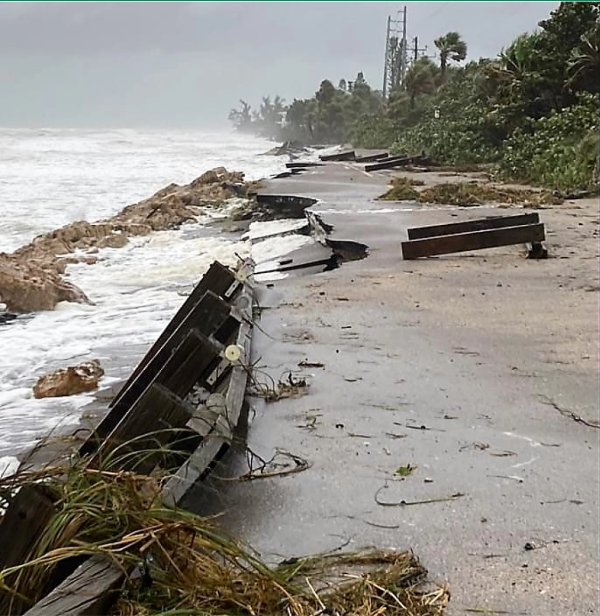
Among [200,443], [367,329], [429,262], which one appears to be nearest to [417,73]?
[429,262]

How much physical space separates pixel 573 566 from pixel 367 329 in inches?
146

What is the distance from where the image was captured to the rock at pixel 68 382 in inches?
220

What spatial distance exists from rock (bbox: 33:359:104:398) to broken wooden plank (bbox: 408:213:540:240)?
17.7ft

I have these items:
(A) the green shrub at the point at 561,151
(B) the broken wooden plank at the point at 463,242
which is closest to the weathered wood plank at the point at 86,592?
(B) the broken wooden plank at the point at 463,242

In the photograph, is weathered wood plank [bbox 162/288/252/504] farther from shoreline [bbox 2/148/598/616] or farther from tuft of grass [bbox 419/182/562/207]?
tuft of grass [bbox 419/182/562/207]

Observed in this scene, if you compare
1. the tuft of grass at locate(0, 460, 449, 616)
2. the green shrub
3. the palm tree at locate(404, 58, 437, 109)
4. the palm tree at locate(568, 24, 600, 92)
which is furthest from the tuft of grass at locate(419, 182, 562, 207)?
the palm tree at locate(404, 58, 437, 109)

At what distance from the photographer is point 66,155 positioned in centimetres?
4494

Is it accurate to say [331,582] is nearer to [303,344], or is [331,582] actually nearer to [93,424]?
[93,424]

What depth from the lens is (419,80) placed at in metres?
49.8

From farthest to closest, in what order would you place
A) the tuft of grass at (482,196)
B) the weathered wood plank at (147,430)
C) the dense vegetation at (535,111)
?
the dense vegetation at (535,111)
the tuft of grass at (482,196)
the weathered wood plank at (147,430)

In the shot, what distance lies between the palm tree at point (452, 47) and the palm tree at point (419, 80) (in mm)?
1307

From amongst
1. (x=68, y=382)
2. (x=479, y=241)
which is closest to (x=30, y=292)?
(x=68, y=382)

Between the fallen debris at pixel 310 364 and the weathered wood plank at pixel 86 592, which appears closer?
the weathered wood plank at pixel 86 592

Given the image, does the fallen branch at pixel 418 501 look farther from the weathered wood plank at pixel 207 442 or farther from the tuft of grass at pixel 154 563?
the tuft of grass at pixel 154 563
